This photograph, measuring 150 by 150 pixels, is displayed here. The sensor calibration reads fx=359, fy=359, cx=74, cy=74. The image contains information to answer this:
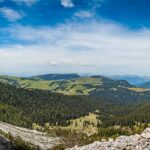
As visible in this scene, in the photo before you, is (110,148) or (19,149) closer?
(110,148)

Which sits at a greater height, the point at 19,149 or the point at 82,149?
the point at 82,149

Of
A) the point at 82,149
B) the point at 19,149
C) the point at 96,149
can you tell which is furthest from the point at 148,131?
the point at 19,149

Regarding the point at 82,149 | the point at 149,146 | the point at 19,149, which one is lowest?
the point at 19,149

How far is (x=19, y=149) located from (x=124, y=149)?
85720mm

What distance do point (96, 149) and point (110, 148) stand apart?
5755mm

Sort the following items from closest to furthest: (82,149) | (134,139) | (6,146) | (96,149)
A: (134,139) → (96,149) → (82,149) → (6,146)

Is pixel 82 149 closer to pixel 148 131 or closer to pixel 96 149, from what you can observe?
pixel 96 149

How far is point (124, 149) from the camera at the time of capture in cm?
5919

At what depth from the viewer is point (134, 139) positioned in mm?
59125

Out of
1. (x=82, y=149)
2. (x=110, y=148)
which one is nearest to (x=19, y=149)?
(x=82, y=149)

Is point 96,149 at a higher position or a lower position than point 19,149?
higher

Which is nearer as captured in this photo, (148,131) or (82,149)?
(148,131)

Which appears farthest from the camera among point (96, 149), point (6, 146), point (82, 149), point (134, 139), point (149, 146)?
point (6, 146)

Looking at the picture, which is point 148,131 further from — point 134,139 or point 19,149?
point 19,149
